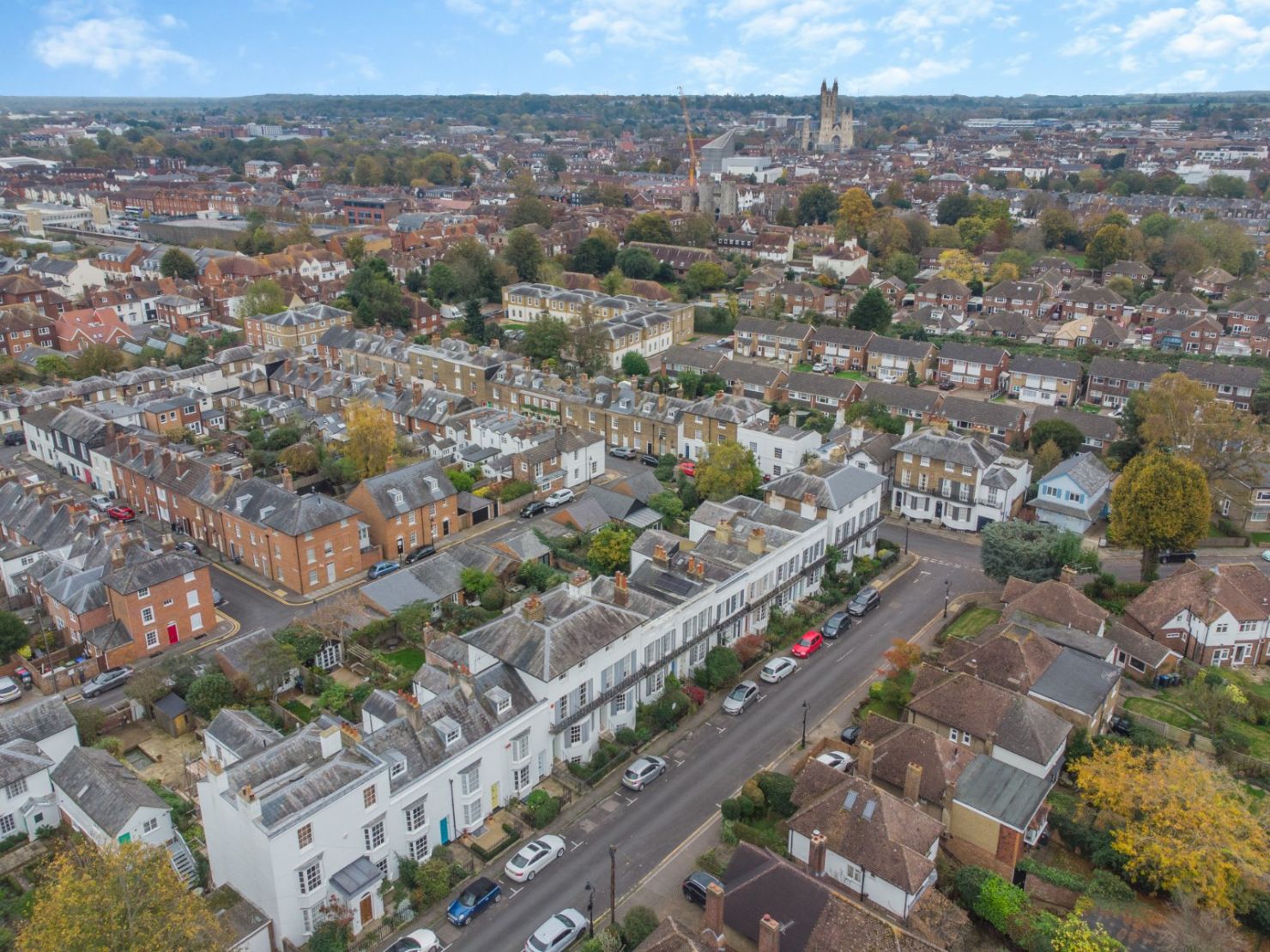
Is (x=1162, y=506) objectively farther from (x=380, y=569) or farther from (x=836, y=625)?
(x=380, y=569)

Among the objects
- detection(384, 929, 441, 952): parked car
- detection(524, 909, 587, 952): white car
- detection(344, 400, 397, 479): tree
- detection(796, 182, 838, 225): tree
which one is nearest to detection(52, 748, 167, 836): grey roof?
detection(384, 929, 441, 952): parked car

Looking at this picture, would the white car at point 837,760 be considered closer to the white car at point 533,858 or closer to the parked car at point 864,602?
the white car at point 533,858

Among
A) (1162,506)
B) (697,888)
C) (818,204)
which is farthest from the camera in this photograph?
(818,204)

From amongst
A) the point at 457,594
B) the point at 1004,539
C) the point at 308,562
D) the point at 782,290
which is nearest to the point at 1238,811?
the point at 1004,539

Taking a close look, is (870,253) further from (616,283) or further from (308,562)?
(308,562)

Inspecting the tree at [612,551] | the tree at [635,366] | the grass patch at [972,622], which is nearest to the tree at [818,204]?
the tree at [635,366]

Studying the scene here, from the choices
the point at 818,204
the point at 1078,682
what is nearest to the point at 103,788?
the point at 1078,682

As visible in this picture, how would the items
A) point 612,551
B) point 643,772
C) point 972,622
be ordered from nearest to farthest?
point 643,772 < point 972,622 < point 612,551
